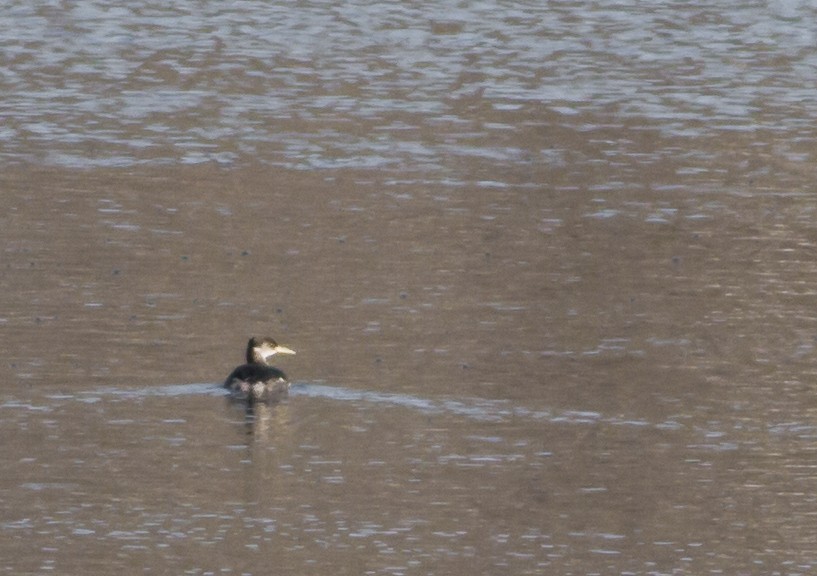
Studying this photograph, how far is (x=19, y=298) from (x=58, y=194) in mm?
3060

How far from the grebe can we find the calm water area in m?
0.09

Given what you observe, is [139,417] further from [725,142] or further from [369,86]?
[369,86]

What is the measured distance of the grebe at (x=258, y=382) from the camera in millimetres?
11852

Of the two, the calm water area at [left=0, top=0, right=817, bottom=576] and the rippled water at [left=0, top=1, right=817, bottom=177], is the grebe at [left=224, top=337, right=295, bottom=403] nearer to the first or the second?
the calm water area at [left=0, top=0, right=817, bottom=576]

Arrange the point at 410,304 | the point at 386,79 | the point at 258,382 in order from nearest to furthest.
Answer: the point at 258,382 → the point at 410,304 → the point at 386,79

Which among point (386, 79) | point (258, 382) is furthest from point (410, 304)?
point (386, 79)

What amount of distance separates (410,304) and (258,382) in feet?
7.50

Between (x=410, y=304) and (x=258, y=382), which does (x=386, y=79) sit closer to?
(x=410, y=304)

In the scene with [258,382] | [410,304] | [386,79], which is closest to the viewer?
[258,382]

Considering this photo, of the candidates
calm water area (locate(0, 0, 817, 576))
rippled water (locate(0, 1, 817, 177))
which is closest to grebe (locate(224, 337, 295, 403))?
calm water area (locate(0, 0, 817, 576))

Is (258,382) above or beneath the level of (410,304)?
above

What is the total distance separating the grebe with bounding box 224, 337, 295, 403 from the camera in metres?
11.9

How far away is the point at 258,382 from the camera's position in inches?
466

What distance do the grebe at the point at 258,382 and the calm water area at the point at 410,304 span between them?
0.09m
